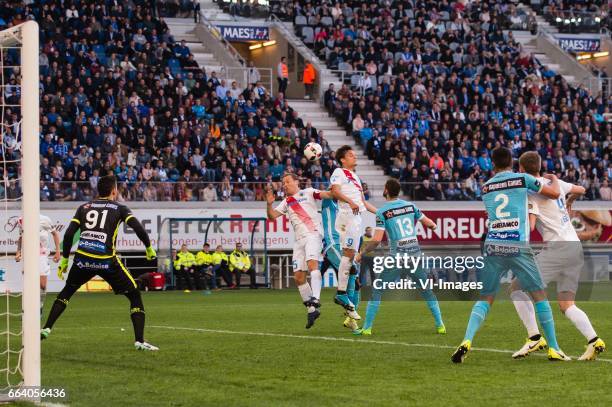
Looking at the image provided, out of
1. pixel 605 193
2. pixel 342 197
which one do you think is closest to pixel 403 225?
pixel 342 197

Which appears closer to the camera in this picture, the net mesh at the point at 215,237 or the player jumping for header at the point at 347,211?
the player jumping for header at the point at 347,211

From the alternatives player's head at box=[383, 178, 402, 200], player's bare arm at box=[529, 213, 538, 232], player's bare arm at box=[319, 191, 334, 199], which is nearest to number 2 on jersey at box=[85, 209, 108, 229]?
player's bare arm at box=[319, 191, 334, 199]

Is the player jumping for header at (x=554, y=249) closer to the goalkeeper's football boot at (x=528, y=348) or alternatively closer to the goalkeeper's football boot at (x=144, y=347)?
the goalkeeper's football boot at (x=528, y=348)

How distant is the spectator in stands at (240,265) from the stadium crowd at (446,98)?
617 cm

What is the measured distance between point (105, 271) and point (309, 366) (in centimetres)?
327

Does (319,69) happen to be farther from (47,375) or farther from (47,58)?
(47,375)

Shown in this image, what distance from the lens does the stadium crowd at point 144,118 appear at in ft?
112

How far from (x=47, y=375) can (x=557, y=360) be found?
5102mm

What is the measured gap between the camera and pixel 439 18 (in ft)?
166

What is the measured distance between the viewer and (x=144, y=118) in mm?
36719

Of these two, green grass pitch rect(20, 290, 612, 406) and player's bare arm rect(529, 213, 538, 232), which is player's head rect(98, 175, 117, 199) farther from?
player's bare arm rect(529, 213, 538, 232)

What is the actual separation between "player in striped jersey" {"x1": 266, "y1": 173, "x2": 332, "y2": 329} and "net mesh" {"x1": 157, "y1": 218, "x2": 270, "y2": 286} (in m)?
17.2

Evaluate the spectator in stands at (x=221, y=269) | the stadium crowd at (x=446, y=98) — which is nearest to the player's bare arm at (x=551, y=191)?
the spectator in stands at (x=221, y=269)

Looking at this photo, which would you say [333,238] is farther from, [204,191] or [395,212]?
[204,191]
